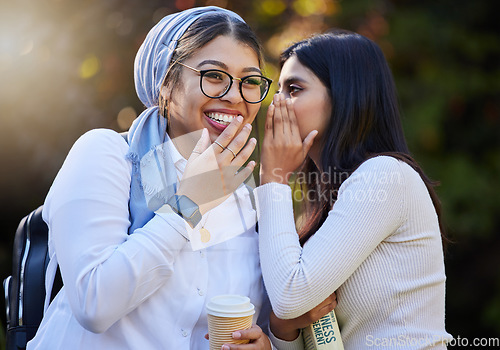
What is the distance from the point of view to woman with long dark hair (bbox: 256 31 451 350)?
2078 millimetres

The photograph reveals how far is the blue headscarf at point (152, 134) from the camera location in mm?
1999

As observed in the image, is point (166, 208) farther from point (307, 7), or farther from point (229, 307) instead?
point (307, 7)

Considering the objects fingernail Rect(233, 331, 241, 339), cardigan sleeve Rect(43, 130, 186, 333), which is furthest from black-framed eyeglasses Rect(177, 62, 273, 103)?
fingernail Rect(233, 331, 241, 339)

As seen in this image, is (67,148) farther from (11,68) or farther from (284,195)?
(284,195)

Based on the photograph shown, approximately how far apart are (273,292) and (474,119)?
4.53 m

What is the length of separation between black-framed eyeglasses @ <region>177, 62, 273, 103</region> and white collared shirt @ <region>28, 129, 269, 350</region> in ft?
1.42

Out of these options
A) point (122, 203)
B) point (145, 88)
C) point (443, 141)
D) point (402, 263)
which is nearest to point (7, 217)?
point (145, 88)

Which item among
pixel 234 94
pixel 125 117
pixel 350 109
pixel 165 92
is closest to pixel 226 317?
pixel 234 94

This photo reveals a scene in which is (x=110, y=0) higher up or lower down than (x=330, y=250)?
higher up

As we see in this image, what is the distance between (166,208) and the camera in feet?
6.37

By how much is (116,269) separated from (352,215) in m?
0.97

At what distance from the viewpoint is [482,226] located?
508 cm

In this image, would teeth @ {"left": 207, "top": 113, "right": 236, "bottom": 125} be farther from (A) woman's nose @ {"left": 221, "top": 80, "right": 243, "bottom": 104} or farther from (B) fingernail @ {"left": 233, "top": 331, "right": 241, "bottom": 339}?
(B) fingernail @ {"left": 233, "top": 331, "right": 241, "bottom": 339}

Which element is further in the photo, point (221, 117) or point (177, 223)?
point (221, 117)
